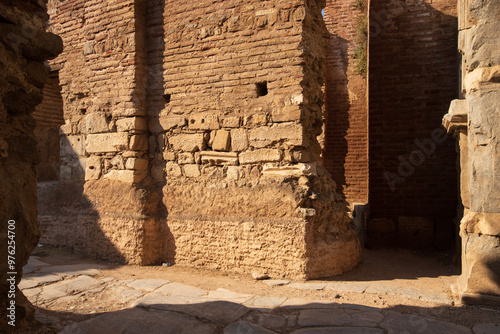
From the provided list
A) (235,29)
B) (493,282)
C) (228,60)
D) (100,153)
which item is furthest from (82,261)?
(493,282)

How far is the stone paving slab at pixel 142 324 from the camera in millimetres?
3008

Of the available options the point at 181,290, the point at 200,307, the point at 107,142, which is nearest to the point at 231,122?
the point at 107,142

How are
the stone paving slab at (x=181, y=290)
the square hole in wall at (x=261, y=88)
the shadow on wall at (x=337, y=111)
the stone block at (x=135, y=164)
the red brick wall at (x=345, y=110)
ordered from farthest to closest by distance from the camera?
1. the shadow on wall at (x=337, y=111)
2. the red brick wall at (x=345, y=110)
3. the stone block at (x=135, y=164)
4. the square hole in wall at (x=261, y=88)
5. the stone paving slab at (x=181, y=290)

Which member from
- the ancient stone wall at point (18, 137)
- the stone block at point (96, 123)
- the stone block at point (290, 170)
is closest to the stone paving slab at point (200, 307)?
the ancient stone wall at point (18, 137)

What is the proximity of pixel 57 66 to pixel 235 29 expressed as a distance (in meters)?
3.36

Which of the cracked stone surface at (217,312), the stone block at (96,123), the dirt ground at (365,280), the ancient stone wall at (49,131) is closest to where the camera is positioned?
the cracked stone surface at (217,312)

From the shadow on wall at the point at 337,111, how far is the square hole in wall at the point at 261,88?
16.2ft

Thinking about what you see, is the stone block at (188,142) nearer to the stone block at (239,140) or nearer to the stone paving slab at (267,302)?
the stone block at (239,140)

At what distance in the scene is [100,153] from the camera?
5859 mm

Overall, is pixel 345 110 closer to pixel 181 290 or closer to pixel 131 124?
pixel 131 124

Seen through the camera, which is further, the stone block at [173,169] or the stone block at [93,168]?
the stone block at [93,168]

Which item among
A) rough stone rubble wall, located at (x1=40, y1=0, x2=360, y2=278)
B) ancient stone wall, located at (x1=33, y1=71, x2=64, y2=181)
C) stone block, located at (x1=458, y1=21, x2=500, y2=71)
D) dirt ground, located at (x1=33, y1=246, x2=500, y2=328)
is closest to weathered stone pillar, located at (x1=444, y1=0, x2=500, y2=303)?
stone block, located at (x1=458, y1=21, x2=500, y2=71)

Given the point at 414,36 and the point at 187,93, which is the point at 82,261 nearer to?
the point at 187,93

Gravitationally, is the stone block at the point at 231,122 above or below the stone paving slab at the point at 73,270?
above
